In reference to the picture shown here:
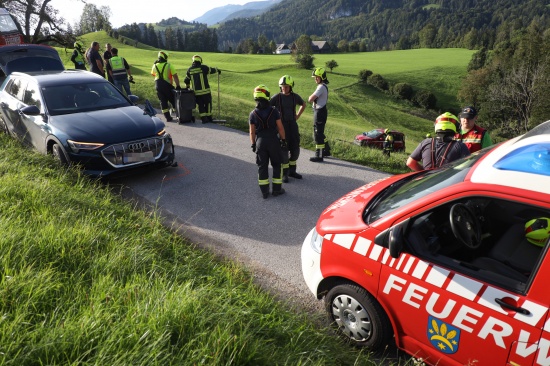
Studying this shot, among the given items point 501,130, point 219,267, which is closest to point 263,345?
point 219,267

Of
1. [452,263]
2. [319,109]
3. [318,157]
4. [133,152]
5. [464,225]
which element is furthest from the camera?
[318,157]

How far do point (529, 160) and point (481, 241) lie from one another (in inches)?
31.0

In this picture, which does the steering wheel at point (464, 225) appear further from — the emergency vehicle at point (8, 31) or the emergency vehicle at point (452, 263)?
the emergency vehicle at point (8, 31)

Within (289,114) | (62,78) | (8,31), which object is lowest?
(289,114)

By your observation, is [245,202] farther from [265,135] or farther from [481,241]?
[481,241]

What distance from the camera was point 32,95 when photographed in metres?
7.38

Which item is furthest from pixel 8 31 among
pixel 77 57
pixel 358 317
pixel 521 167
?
pixel 521 167

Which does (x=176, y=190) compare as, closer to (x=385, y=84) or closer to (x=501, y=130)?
(x=501, y=130)

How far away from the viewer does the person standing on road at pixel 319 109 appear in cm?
790

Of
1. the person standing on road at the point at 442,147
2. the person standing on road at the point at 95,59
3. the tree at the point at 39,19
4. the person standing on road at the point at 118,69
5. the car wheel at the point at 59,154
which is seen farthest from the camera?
the tree at the point at 39,19

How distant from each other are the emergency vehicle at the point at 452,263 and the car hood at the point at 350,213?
0.6 inches

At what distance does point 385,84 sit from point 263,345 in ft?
178

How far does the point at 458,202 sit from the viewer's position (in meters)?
2.81

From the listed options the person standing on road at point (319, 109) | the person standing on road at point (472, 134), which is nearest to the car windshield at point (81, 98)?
the person standing on road at point (319, 109)
